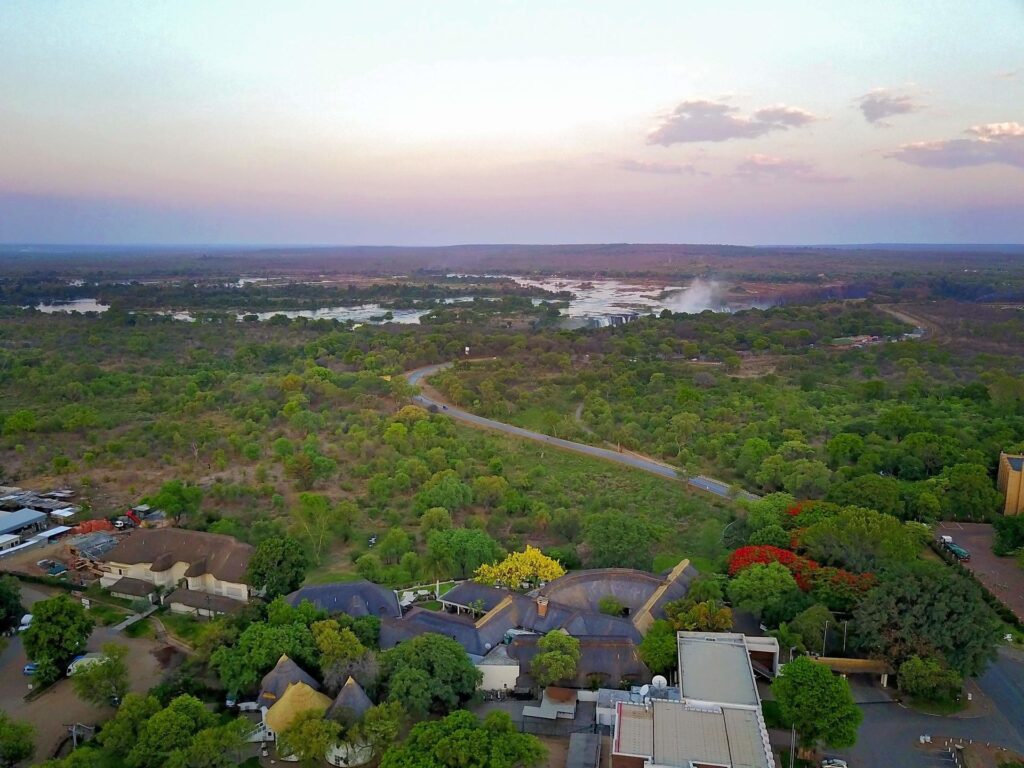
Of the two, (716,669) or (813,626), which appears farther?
(813,626)

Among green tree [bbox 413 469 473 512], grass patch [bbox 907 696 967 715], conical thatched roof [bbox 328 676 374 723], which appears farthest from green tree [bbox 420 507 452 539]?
grass patch [bbox 907 696 967 715]

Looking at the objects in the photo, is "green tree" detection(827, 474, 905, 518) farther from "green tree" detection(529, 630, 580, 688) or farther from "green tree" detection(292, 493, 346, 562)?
"green tree" detection(292, 493, 346, 562)

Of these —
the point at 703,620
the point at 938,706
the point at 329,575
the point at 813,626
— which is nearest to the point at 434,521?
the point at 329,575

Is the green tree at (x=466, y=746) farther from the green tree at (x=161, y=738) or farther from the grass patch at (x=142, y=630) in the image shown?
the grass patch at (x=142, y=630)

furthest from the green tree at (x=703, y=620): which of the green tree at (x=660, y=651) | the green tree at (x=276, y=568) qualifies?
the green tree at (x=276, y=568)

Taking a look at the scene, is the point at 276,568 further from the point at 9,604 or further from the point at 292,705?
the point at 9,604

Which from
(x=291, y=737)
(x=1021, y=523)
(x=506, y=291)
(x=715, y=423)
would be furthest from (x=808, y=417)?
(x=506, y=291)
